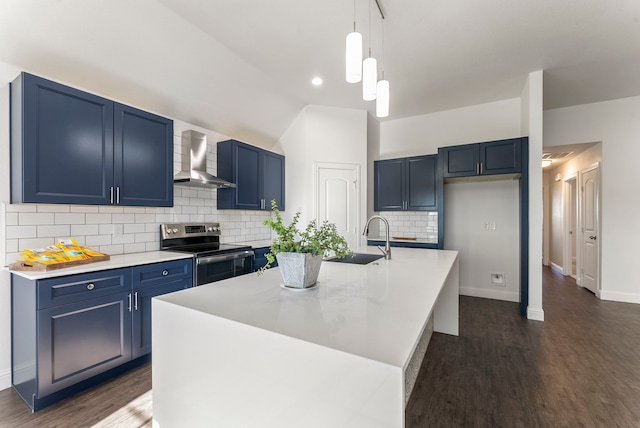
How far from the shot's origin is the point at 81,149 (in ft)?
7.48

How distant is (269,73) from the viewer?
3.58 meters

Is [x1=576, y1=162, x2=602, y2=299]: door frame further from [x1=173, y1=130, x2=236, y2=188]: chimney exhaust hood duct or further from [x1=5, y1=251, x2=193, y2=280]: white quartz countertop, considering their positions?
[x1=5, y1=251, x2=193, y2=280]: white quartz countertop

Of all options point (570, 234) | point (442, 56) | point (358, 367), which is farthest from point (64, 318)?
point (570, 234)

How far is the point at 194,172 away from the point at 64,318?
1714mm

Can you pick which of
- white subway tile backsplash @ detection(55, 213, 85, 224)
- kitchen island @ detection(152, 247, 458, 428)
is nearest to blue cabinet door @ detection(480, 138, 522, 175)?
kitchen island @ detection(152, 247, 458, 428)

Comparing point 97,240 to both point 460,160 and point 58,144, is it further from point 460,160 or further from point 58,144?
point 460,160

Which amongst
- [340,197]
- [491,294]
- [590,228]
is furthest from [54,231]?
[590,228]

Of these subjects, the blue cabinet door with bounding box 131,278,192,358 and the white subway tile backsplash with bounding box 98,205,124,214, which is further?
the white subway tile backsplash with bounding box 98,205,124,214

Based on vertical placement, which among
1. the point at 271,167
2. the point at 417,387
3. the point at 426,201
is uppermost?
the point at 271,167

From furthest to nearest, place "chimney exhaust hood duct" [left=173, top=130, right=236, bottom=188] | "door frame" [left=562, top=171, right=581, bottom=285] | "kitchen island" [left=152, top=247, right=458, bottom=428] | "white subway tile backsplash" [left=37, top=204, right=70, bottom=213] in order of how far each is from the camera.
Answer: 1. "door frame" [left=562, top=171, right=581, bottom=285]
2. "chimney exhaust hood duct" [left=173, top=130, right=236, bottom=188]
3. "white subway tile backsplash" [left=37, top=204, right=70, bottom=213]
4. "kitchen island" [left=152, top=247, right=458, bottom=428]

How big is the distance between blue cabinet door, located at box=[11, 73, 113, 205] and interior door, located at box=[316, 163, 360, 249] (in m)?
2.76

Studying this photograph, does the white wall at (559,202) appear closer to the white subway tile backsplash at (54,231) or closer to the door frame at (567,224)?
the door frame at (567,224)

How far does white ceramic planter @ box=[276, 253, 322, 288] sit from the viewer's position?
1367mm

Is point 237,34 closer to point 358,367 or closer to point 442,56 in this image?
point 442,56
